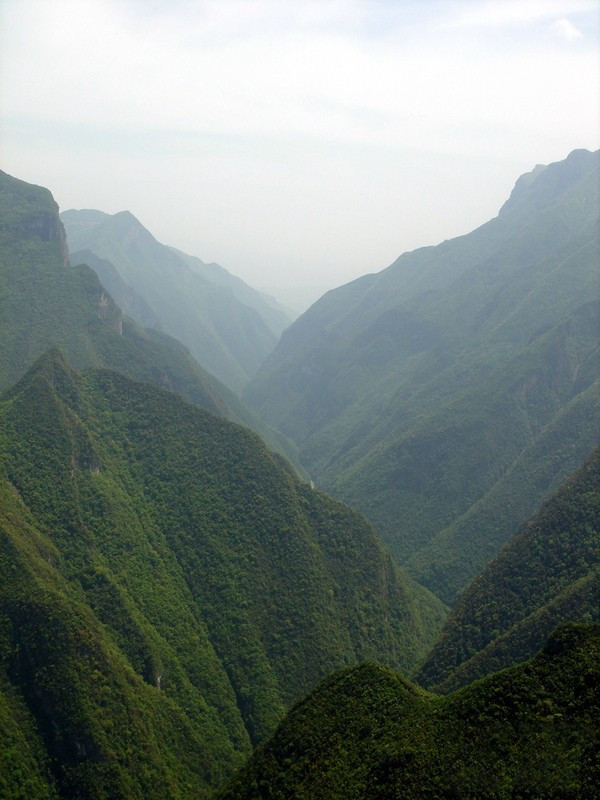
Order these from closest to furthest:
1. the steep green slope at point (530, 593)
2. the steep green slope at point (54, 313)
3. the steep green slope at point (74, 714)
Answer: the steep green slope at point (74, 714) < the steep green slope at point (530, 593) < the steep green slope at point (54, 313)

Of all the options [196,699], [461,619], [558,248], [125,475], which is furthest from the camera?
[558,248]

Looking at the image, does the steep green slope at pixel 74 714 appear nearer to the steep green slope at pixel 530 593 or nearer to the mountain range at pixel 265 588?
the mountain range at pixel 265 588

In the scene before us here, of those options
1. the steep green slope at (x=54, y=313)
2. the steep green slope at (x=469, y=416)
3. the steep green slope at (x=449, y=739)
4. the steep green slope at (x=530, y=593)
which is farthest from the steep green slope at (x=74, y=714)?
the steep green slope at (x=54, y=313)

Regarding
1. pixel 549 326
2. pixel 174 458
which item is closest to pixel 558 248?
pixel 549 326

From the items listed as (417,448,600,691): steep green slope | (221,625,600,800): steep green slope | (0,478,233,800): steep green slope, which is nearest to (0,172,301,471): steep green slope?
(0,478,233,800): steep green slope

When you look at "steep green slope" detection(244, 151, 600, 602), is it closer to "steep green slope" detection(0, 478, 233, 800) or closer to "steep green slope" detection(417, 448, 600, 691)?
"steep green slope" detection(417, 448, 600, 691)

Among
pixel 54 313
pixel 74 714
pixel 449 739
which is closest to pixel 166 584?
pixel 74 714

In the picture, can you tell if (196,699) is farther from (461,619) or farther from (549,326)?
(549,326)
